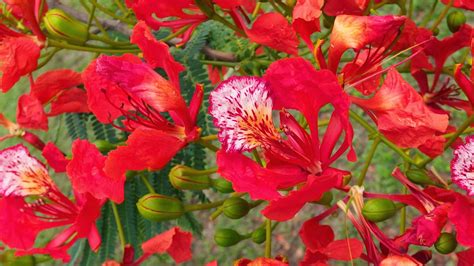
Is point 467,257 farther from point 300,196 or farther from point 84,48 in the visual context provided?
point 84,48

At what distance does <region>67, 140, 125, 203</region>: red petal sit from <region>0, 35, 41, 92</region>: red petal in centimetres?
→ 23

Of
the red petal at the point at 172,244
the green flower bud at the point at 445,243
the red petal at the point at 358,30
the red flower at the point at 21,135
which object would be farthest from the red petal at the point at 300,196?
the red flower at the point at 21,135

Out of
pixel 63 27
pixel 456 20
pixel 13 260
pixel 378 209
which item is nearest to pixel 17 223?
pixel 13 260

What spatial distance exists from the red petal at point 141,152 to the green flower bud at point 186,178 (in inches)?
3.5

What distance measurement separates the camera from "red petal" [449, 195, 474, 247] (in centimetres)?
99

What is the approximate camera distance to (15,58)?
4.16 ft

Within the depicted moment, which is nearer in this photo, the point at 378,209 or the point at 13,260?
the point at 378,209

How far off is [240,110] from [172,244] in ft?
1.87

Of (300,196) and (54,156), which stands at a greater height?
(300,196)

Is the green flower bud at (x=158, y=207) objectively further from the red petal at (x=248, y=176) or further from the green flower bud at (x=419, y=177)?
the green flower bud at (x=419, y=177)

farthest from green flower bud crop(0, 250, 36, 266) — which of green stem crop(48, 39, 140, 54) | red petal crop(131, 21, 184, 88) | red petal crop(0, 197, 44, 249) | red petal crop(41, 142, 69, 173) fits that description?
red petal crop(131, 21, 184, 88)

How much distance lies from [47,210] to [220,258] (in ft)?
6.55

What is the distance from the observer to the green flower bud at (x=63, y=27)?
4.19 feet

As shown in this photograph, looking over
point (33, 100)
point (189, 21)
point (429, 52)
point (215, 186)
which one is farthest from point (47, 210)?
point (429, 52)
